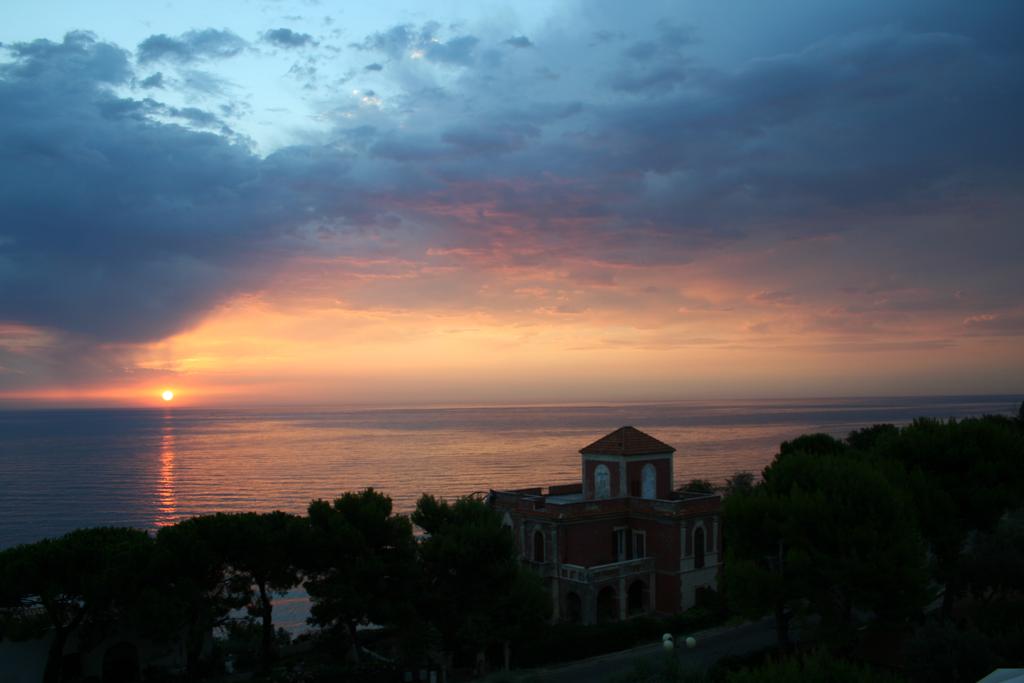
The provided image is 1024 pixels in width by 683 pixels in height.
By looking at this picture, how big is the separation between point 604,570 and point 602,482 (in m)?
5.65

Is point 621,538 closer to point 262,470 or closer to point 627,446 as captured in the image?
point 627,446

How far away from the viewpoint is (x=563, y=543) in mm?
37375

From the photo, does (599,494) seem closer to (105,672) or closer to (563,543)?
(563,543)

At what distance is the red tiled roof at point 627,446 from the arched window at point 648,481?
0.84 metres

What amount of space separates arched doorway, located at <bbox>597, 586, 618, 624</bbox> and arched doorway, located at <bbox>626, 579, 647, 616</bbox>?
88 centimetres

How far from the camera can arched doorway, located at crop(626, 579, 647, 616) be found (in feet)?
125

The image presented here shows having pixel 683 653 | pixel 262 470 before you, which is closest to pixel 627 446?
pixel 683 653

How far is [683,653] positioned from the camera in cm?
3008

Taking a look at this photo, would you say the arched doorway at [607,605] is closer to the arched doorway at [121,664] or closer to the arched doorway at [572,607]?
the arched doorway at [572,607]

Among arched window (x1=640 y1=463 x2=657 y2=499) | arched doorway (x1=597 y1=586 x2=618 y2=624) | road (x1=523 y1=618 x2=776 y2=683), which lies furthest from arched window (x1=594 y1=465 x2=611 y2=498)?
road (x1=523 y1=618 x2=776 y2=683)

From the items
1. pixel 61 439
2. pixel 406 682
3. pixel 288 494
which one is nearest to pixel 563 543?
pixel 406 682

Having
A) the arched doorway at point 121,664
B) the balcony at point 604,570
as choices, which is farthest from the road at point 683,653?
the arched doorway at point 121,664

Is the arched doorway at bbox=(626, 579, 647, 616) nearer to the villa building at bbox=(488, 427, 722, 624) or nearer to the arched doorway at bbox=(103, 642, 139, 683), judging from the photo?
the villa building at bbox=(488, 427, 722, 624)

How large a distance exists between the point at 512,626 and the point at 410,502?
2071 inches
